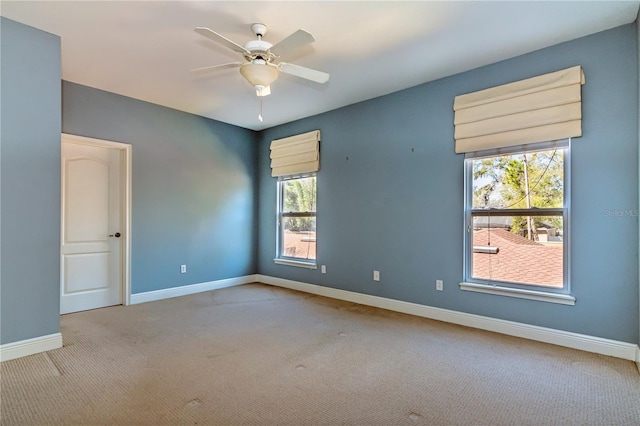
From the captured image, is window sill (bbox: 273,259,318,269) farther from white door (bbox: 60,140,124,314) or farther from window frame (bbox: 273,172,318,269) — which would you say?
white door (bbox: 60,140,124,314)

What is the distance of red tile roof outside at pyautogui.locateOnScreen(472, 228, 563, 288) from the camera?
9.97ft

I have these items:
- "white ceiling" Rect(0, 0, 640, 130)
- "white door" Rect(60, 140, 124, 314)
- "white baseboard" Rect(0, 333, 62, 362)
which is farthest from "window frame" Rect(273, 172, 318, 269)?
"white baseboard" Rect(0, 333, 62, 362)

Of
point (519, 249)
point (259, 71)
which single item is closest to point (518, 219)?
point (519, 249)

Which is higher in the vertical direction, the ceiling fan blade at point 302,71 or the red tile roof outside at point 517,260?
the ceiling fan blade at point 302,71

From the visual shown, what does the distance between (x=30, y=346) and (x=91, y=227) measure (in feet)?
5.63

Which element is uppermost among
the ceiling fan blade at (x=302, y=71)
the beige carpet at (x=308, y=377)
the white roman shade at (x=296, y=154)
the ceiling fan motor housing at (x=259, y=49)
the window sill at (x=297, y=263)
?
the ceiling fan motor housing at (x=259, y=49)

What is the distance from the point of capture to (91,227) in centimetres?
411

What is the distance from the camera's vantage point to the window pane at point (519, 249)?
3.03 m

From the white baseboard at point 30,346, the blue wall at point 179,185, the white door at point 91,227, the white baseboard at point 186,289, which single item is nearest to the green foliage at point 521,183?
the blue wall at point 179,185

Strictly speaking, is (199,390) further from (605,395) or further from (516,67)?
(516,67)

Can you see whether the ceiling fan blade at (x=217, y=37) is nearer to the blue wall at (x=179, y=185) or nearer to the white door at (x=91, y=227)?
the blue wall at (x=179, y=185)

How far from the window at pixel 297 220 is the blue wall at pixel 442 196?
6.9 inches

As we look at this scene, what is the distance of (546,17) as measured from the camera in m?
2.58

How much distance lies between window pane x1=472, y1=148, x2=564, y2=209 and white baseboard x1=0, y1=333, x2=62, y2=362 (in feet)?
13.4
